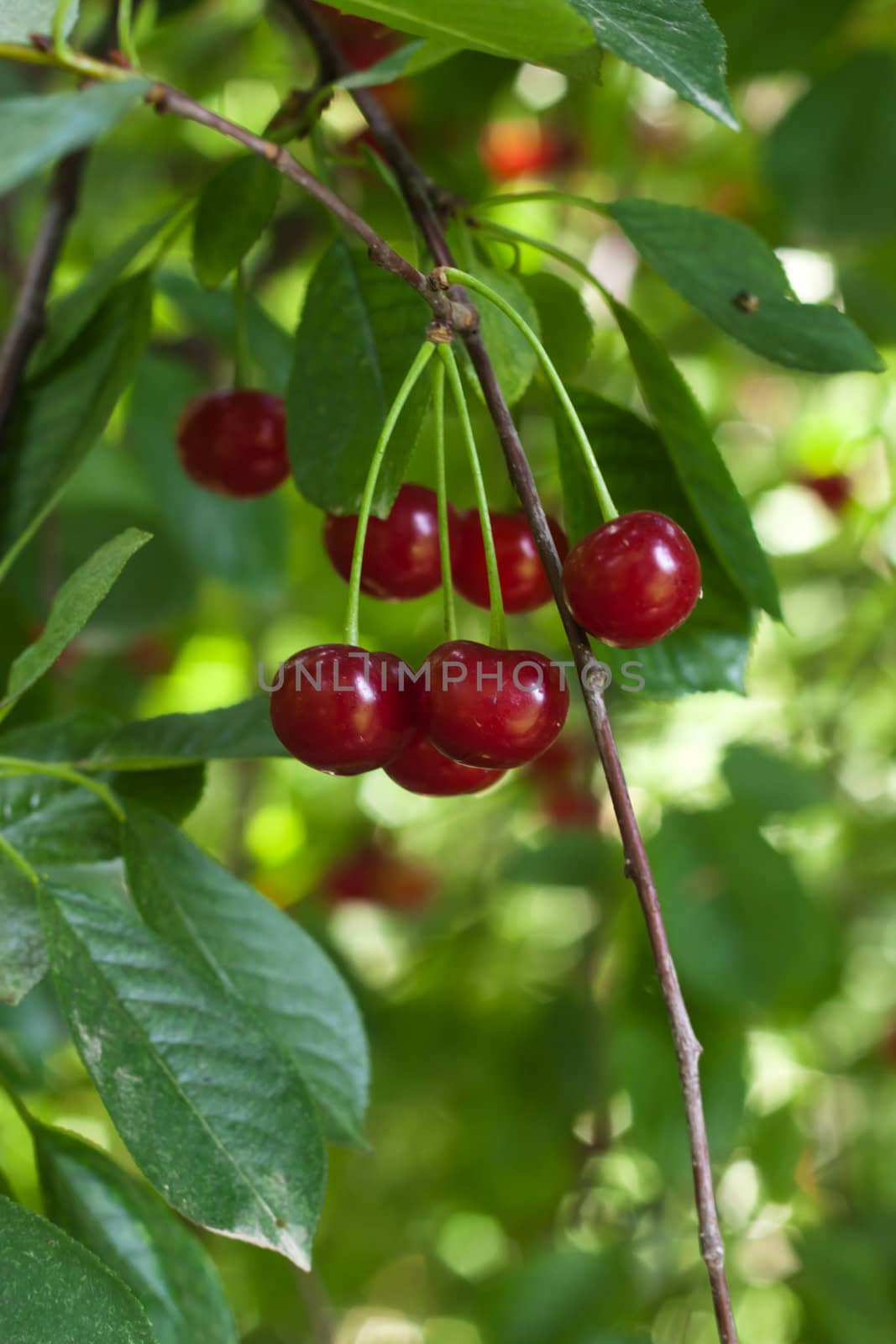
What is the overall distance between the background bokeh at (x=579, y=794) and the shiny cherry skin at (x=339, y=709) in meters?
0.31

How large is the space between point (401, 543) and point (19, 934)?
0.30 metres

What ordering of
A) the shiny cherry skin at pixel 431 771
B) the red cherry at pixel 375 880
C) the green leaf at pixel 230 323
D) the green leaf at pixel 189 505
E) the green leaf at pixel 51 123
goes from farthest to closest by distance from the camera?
1. the red cherry at pixel 375 880
2. the green leaf at pixel 189 505
3. the green leaf at pixel 230 323
4. the shiny cherry skin at pixel 431 771
5. the green leaf at pixel 51 123

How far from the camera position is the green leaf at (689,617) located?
724 mm

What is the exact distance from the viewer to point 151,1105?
586 millimetres

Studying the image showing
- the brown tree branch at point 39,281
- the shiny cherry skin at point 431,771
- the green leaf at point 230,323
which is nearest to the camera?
Answer: the shiny cherry skin at point 431,771

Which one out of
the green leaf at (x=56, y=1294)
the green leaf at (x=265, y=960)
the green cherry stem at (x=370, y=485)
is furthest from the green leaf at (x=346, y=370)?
the green leaf at (x=56, y=1294)

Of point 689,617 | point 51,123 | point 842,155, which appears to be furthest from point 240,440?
point 842,155

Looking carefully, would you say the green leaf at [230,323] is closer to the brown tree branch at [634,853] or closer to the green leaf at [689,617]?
the green leaf at [689,617]

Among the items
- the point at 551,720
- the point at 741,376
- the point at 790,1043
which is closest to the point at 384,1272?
the point at 790,1043

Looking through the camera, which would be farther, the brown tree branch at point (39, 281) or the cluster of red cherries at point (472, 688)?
the brown tree branch at point (39, 281)

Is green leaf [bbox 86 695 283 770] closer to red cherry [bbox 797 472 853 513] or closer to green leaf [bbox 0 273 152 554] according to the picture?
green leaf [bbox 0 273 152 554]

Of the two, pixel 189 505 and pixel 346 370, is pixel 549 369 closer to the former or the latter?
pixel 346 370

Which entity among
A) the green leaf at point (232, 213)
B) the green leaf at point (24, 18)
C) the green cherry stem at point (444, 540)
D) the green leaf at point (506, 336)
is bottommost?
the green cherry stem at point (444, 540)

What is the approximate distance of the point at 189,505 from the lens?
1.31m
